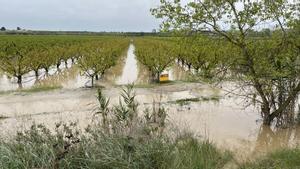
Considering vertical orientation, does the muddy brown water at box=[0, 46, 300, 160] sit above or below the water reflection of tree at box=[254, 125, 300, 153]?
above

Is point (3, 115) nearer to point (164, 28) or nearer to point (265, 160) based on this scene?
point (164, 28)

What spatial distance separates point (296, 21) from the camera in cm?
782

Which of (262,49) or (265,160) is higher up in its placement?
(262,49)

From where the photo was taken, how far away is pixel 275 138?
873cm

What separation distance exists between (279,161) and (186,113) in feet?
15.9

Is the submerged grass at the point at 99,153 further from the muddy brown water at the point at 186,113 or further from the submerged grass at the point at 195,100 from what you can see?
the submerged grass at the point at 195,100

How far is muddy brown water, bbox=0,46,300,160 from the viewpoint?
Result: 841cm

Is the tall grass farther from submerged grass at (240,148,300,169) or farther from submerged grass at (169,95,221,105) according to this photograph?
submerged grass at (169,95,221,105)

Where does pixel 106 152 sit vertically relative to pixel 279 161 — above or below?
above

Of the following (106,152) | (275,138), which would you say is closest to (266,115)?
(275,138)

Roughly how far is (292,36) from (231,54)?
1.44 m

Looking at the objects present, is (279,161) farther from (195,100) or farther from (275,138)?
(195,100)

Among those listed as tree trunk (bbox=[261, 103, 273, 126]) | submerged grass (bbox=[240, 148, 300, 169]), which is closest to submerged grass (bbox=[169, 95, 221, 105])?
tree trunk (bbox=[261, 103, 273, 126])

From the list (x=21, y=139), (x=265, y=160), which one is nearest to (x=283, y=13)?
(x=265, y=160)
